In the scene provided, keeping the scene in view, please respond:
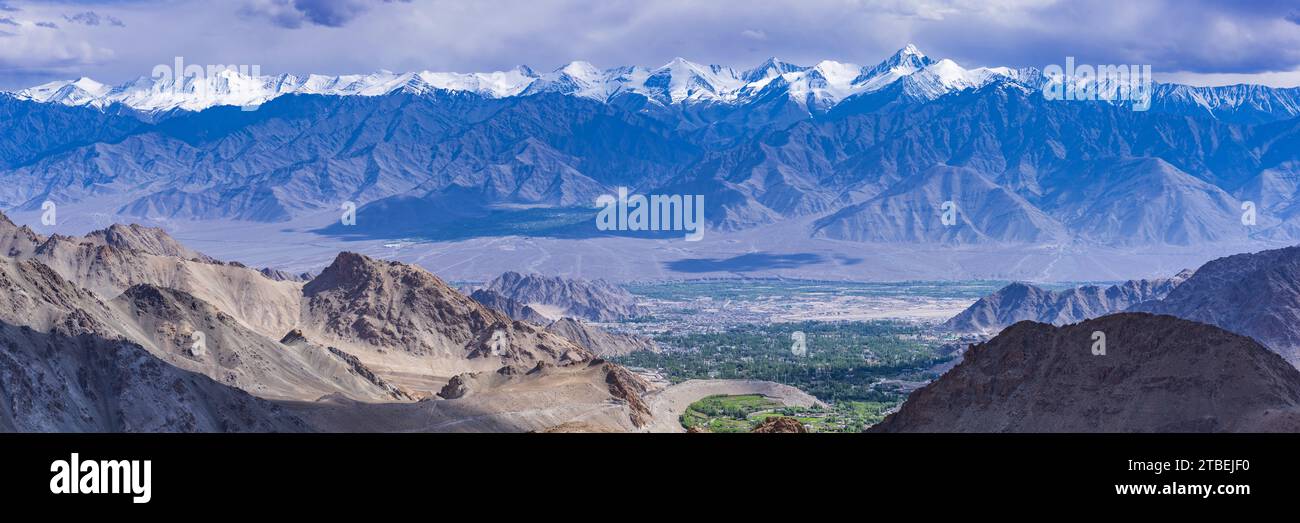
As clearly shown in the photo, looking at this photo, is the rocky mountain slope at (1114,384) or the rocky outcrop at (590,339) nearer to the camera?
the rocky mountain slope at (1114,384)

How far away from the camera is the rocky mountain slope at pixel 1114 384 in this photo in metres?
70.2

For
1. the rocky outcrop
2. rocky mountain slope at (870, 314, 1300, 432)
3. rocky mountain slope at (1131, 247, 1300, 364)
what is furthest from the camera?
the rocky outcrop

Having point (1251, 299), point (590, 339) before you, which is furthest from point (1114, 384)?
point (590, 339)

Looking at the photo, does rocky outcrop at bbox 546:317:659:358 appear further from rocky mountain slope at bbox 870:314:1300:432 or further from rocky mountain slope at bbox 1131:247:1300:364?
rocky mountain slope at bbox 870:314:1300:432

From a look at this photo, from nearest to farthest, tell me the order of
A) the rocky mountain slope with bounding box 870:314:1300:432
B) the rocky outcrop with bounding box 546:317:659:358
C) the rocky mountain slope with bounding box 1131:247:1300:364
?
1. the rocky mountain slope with bounding box 870:314:1300:432
2. the rocky mountain slope with bounding box 1131:247:1300:364
3. the rocky outcrop with bounding box 546:317:659:358

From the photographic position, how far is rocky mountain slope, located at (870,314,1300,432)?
70250 mm

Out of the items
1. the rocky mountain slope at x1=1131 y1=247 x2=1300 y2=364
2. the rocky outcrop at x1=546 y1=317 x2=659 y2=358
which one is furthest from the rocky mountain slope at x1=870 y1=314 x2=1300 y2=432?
the rocky outcrop at x1=546 y1=317 x2=659 y2=358

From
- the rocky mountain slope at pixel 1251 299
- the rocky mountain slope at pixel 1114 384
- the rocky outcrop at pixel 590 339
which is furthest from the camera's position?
the rocky outcrop at pixel 590 339

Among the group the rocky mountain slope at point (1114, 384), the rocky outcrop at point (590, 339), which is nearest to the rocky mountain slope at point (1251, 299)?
the rocky outcrop at point (590, 339)

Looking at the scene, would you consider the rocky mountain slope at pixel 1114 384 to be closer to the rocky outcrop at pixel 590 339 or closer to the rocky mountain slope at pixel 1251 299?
the rocky mountain slope at pixel 1251 299
